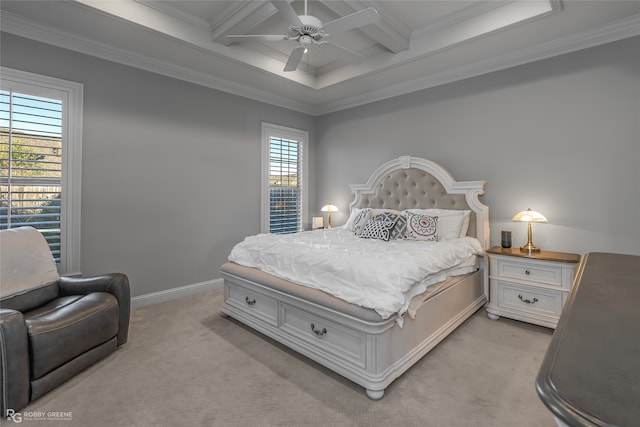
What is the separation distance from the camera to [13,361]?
1776mm

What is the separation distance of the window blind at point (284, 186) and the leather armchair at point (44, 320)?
267 cm

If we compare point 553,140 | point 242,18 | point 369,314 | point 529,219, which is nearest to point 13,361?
point 369,314

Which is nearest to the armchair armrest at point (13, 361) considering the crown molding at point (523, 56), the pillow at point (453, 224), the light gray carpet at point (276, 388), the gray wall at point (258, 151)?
the light gray carpet at point (276, 388)

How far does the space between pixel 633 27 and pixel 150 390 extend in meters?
5.04

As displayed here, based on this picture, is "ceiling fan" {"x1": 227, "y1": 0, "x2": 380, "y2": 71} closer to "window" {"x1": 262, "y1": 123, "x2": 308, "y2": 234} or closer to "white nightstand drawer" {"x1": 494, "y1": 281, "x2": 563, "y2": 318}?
"window" {"x1": 262, "y1": 123, "x2": 308, "y2": 234}

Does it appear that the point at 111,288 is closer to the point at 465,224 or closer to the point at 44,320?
the point at 44,320

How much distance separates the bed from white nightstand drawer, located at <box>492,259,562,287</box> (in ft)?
0.87

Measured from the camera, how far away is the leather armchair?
1802mm

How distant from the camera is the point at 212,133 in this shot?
416 centimetres

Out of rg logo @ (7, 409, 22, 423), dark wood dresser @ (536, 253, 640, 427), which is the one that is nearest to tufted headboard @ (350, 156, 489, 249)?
dark wood dresser @ (536, 253, 640, 427)

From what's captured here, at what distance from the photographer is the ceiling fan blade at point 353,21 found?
2.26 m

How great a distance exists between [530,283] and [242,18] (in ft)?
12.8

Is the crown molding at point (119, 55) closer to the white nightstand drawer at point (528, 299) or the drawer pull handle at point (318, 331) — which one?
the drawer pull handle at point (318, 331)

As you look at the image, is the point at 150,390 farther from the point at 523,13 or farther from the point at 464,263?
the point at 523,13
